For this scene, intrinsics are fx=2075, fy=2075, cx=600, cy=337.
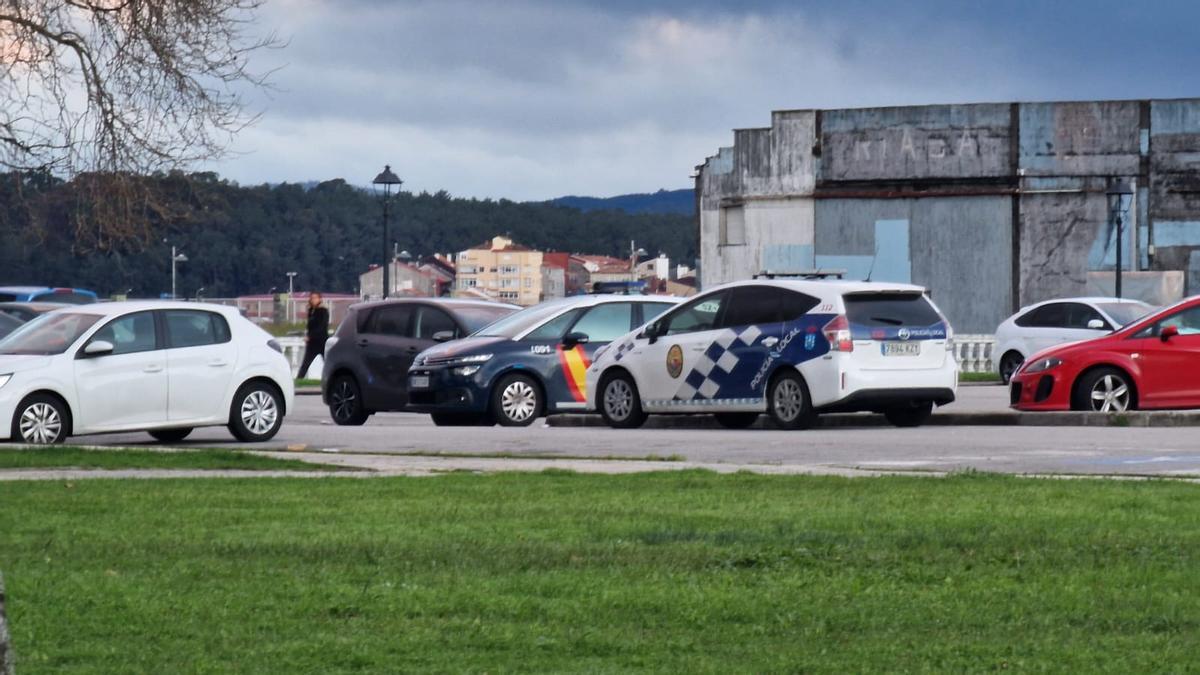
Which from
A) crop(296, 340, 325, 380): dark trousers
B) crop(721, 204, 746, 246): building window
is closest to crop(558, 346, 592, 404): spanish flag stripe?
crop(296, 340, 325, 380): dark trousers

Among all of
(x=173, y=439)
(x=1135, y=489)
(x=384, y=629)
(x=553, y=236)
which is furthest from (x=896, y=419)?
(x=553, y=236)

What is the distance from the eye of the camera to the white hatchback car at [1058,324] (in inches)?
1268

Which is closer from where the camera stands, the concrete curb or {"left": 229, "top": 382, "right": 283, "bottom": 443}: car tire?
{"left": 229, "top": 382, "right": 283, "bottom": 443}: car tire

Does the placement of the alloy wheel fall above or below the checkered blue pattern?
below

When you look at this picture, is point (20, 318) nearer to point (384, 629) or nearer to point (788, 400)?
point (788, 400)

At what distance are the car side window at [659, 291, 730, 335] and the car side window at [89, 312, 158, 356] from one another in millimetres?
5529

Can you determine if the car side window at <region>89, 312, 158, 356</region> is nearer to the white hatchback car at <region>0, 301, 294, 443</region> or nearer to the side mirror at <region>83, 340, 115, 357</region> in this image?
the white hatchback car at <region>0, 301, 294, 443</region>

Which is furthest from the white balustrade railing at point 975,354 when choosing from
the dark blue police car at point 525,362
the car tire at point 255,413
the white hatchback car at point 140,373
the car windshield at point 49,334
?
the car windshield at point 49,334

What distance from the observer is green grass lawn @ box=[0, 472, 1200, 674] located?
6.70m

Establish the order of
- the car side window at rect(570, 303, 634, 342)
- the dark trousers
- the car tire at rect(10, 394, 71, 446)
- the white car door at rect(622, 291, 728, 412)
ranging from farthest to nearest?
the dark trousers → the car side window at rect(570, 303, 634, 342) → the white car door at rect(622, 291, 728, 412) → the car tire at rect(10, 394, 71, 446)

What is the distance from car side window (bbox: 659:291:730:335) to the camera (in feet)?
72.4

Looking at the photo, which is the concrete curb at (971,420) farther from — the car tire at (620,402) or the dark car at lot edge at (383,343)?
the dark car at lot edge at (383,343)

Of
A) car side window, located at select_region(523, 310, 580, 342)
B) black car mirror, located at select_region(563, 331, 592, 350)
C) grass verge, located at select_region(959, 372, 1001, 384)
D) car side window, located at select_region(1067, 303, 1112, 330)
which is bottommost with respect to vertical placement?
grass verge, located at select_region(959, 372, 1001, 384)

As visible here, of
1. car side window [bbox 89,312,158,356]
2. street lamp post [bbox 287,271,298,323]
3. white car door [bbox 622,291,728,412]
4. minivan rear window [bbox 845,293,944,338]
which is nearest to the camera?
car side window [bbox 89,312,158,356]
